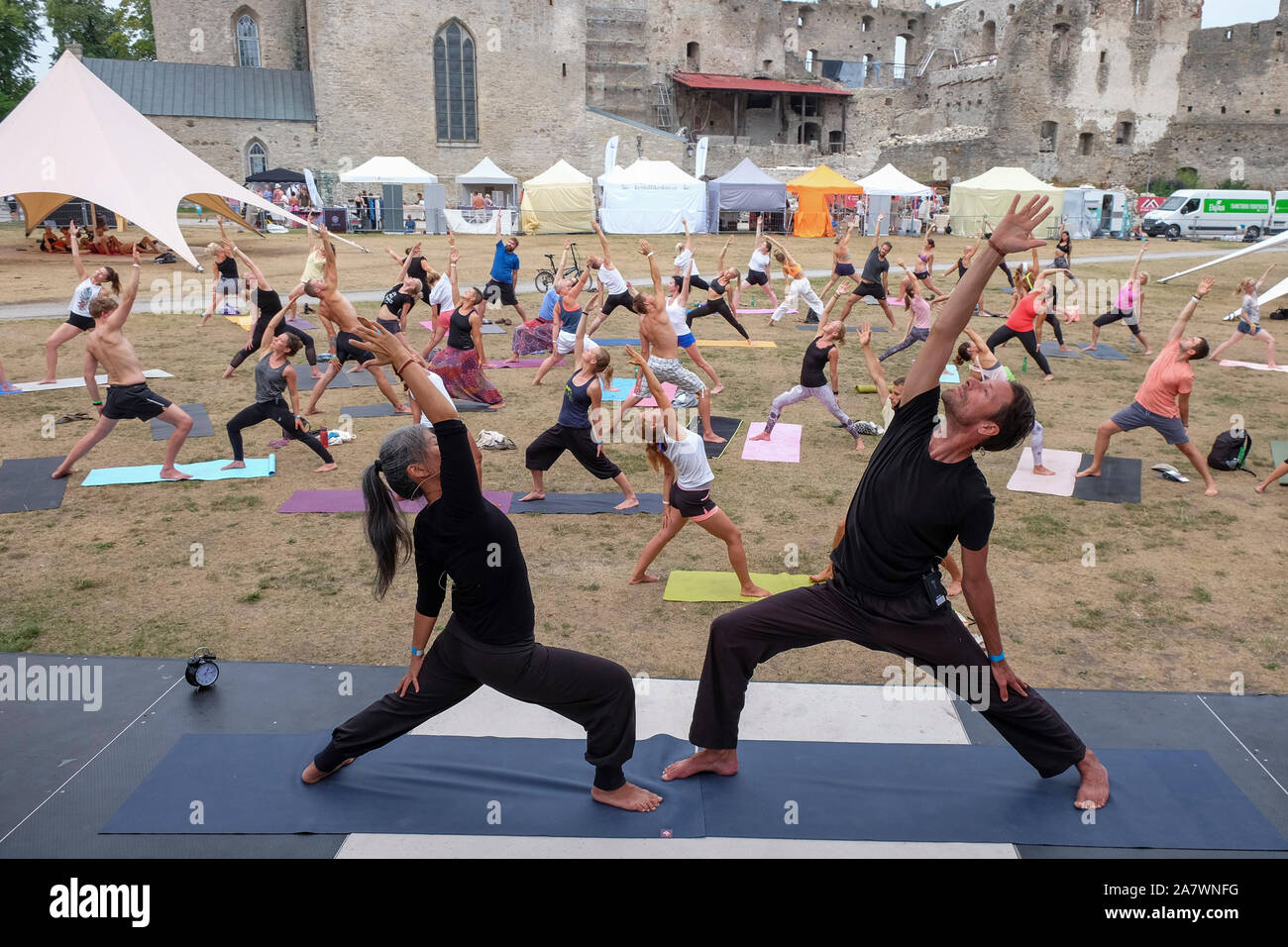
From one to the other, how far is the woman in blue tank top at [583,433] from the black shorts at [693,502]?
1.65m

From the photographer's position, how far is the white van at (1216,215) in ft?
119

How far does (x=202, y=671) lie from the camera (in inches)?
203

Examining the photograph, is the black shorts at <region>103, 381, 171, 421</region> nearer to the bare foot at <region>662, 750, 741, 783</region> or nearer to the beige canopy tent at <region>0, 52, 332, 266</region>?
the beige canopy tent at <region>0, 52, 332, 266</region>

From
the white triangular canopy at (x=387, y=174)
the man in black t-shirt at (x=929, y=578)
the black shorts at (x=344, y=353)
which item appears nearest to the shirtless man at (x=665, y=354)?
the black shorts at (x=344, y=353)

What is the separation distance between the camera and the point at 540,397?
1211 centimetres

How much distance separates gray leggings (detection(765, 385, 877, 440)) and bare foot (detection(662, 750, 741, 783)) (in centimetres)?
583

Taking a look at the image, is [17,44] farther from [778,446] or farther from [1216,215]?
[1216,215]

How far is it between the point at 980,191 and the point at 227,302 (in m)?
28.5

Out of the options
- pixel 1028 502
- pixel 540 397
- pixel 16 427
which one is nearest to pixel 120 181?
pixel 16 427

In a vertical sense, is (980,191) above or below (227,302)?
above

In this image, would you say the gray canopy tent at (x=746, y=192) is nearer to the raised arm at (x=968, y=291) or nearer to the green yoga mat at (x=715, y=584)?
the green yoga mat at (x=715, y=584)

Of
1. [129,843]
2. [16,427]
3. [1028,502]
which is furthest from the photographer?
[16,427]
